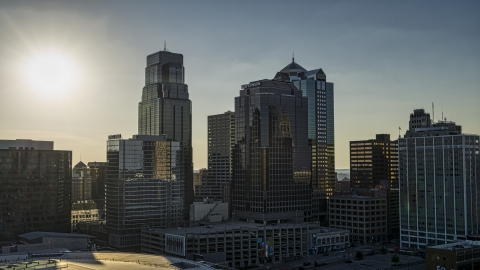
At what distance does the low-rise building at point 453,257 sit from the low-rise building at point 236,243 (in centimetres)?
5847

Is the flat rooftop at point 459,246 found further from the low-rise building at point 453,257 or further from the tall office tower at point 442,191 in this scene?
the tall office tower at point 442,191

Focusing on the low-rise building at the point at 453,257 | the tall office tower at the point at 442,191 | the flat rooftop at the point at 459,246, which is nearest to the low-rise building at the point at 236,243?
the tall office tower at the point at 442,191

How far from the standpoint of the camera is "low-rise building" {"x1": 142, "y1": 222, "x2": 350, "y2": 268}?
165125 mm

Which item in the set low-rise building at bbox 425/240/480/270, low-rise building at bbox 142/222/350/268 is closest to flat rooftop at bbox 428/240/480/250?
low-rise building at bbox 425/240/480/270

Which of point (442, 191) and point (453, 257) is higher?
point (442, 191)

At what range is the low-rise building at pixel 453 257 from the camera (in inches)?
5418

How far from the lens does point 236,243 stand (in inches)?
6944

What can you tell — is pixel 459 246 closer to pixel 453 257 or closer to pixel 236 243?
pixel 453 257

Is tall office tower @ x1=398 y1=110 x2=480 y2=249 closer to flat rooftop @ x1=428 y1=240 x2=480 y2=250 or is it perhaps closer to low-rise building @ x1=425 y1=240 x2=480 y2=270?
flat rooftop @ x1=428 y1=240 x2=480 y2=250

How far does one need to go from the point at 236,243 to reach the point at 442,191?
77.5 m

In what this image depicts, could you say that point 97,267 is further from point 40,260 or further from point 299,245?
point 299,245

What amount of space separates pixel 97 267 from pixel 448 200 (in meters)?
139

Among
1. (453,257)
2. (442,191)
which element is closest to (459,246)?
(453,257)

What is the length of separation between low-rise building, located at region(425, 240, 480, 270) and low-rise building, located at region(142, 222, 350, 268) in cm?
5847
